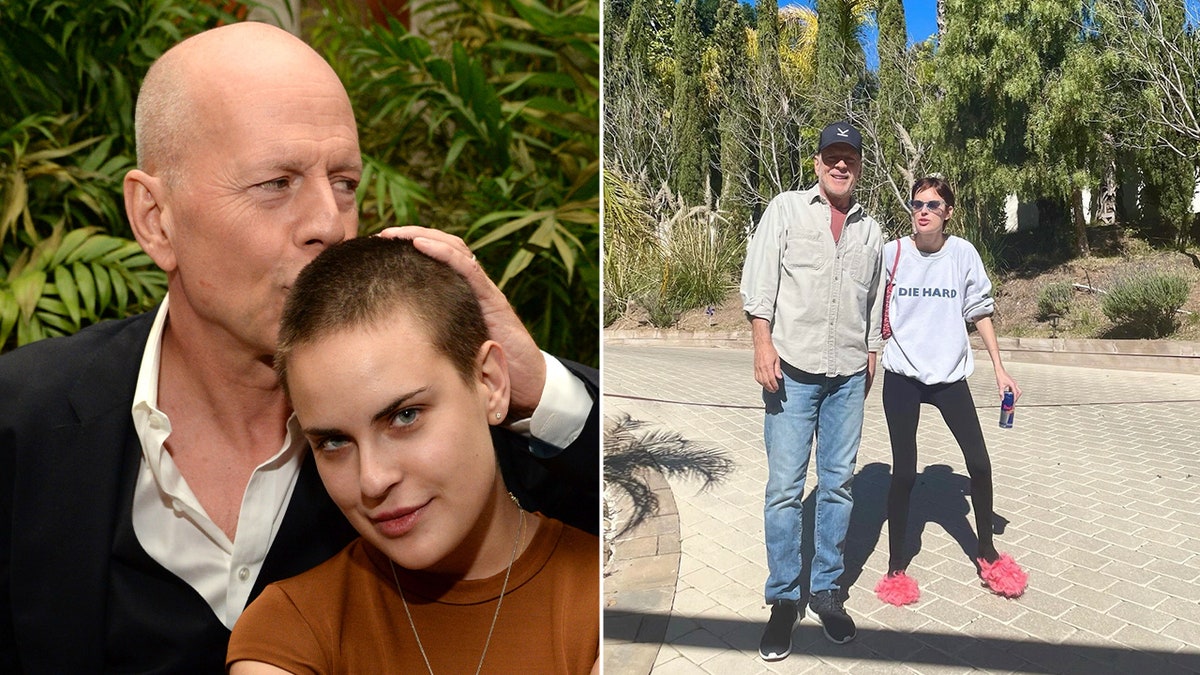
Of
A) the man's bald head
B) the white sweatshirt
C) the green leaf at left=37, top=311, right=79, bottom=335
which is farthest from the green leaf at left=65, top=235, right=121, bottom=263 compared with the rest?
the white sweatshirt

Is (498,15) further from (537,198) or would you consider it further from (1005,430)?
(1005,430)

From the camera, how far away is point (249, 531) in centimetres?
135

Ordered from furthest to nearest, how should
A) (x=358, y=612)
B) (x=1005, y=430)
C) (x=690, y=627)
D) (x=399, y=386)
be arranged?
1. (x=690, y=627)
2. (x=1005, y=430)
3. (x=358, y=612)
4. (x=399, y=386)

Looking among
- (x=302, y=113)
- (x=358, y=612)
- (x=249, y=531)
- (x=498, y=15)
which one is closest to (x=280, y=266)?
(x=302, y=113)

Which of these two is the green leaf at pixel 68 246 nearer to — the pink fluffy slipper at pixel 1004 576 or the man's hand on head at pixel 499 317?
the man's hand on head at pixel 499 317

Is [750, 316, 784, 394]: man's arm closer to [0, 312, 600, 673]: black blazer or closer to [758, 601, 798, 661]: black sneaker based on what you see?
[758, 601, 798, 661]: black sneaker

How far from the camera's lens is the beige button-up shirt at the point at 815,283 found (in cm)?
141

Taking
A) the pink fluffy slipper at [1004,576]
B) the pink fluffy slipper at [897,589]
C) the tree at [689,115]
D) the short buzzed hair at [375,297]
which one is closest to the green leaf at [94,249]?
the short buzzed hair at [375,297]

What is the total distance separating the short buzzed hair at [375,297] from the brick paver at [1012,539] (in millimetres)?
479

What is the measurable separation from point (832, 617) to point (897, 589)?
0.39ft

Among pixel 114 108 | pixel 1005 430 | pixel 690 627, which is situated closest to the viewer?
pixel 1005 430

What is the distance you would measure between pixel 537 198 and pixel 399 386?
80cm

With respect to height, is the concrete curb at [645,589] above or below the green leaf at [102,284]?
below

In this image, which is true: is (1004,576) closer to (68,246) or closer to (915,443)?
(915,443)
